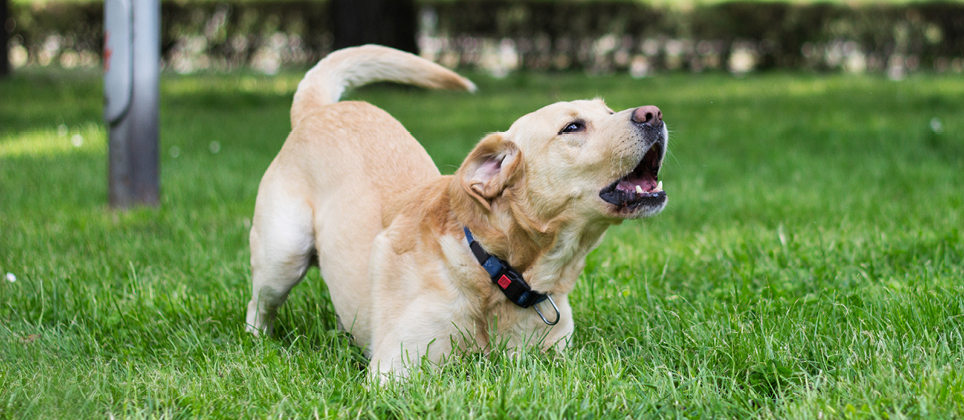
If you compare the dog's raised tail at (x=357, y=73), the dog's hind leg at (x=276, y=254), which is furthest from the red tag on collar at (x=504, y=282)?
the dog's raised tail at (x=357, y=73)

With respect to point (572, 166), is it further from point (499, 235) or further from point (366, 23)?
point (366, 23)

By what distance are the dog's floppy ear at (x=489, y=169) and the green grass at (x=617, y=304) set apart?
0.58 meters

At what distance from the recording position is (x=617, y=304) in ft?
11.3

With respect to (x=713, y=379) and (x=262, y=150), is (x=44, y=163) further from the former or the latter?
(x=713, y=379)

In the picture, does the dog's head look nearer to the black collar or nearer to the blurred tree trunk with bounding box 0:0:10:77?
the black collar

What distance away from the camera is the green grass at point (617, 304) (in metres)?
2.47

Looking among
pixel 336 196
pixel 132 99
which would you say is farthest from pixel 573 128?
pixel 132 99

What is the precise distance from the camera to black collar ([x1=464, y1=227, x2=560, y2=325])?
110 inches

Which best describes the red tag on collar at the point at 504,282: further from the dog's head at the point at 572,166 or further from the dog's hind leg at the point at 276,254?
the dog's hind leg at the point at 276,254

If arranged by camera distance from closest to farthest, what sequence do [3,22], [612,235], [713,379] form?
[713,379] → [612,235] → [3,22]

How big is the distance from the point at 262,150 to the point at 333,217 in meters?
4.49

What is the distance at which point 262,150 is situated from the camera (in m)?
7.57

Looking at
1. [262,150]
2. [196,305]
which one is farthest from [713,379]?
[262,150]

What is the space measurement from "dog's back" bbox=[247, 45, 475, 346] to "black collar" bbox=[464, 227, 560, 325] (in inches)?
21.9
